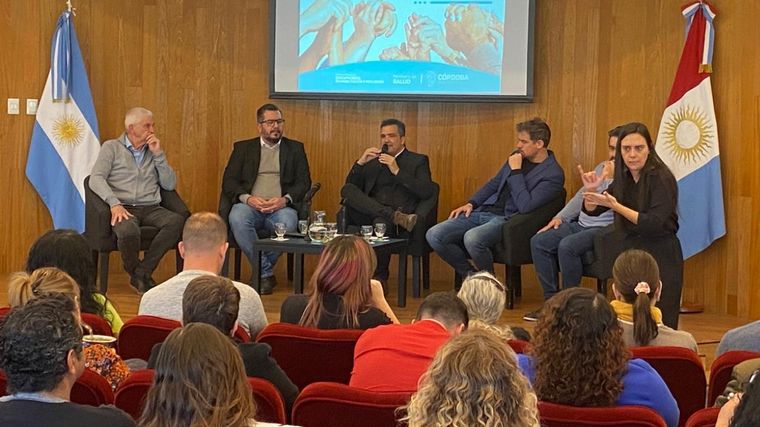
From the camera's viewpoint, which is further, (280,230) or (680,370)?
(280,230)

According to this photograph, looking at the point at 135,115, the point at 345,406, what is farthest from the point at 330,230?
the point at 345,406

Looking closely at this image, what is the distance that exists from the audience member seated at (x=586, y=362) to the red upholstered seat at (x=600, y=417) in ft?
0.82

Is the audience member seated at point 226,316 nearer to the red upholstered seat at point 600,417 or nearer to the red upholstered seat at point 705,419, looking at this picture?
the red upholstered seat at point 600,417

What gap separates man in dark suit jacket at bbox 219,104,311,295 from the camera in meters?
7.97

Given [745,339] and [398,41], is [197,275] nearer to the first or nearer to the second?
[745,339]

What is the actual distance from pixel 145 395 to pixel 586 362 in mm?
1119

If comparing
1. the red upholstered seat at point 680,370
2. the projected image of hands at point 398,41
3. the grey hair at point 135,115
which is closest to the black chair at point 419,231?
the projected image of hands at point 398,41

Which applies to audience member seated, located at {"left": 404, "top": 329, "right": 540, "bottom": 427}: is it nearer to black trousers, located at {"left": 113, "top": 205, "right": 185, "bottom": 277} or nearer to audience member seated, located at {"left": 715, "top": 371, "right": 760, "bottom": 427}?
audience member seated, located at {"left": 715, "top": 371, "right": 760, "bottom": 427}

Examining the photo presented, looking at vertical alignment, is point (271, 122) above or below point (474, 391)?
above

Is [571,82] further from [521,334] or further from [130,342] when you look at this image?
[130,342]

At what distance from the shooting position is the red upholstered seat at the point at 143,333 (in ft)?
12.5

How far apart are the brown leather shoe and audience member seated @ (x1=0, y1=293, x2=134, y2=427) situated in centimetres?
518

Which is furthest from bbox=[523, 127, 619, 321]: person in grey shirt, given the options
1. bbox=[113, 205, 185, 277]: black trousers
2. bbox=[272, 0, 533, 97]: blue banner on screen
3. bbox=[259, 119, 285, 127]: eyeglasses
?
bbox=[113, 205, 185, 277]: black trousers

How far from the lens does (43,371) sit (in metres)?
2.36
